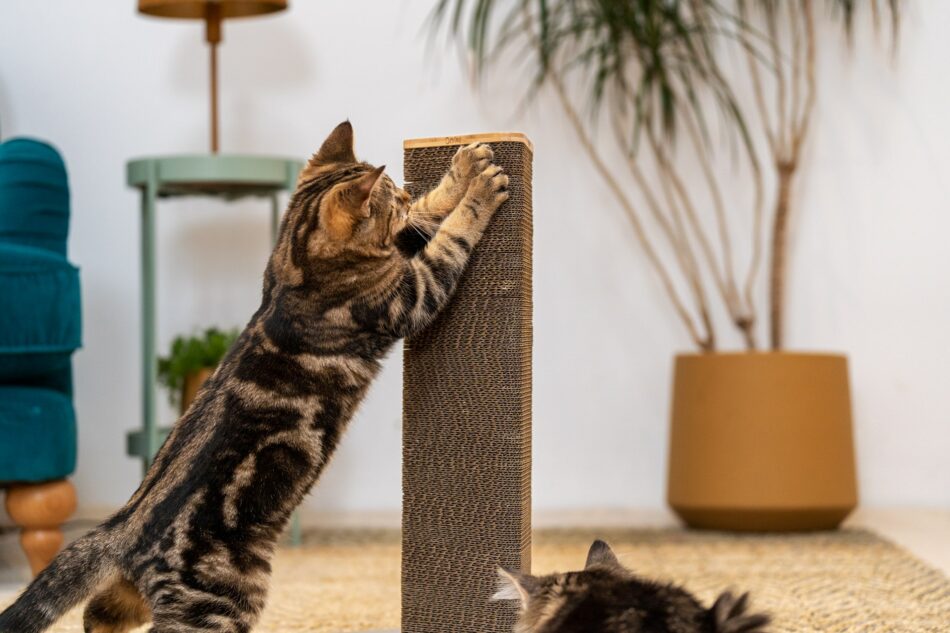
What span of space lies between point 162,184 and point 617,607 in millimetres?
2000

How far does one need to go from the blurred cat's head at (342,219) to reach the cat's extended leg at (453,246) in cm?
6

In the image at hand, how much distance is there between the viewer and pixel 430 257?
1.56m

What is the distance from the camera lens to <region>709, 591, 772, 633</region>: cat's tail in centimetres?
109

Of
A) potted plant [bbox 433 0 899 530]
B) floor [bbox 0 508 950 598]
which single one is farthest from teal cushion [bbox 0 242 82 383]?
potted plant [bbox 433 0 899 530]

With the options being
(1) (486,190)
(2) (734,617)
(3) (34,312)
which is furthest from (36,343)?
(2) (734,617)

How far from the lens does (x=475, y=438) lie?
5.21 ft

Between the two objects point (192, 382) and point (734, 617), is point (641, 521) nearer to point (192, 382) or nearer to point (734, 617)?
point (192, 382)

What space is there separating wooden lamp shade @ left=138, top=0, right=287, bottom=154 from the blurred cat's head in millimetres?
1306

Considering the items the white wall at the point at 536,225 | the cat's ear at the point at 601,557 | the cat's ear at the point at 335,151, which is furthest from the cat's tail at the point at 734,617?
the white wall at the point at 536,225

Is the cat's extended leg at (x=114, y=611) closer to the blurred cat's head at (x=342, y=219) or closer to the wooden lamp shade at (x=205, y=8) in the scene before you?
the blurred cat's head at (x=342, y=219)

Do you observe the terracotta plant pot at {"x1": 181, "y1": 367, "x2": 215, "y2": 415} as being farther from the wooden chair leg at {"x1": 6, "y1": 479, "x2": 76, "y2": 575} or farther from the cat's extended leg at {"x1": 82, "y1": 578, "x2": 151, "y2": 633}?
the cat's extended leg at {"x1": 82, "y1": 578, "x2": 151, "y2": 633}

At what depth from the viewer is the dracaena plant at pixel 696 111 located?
9.84 feet

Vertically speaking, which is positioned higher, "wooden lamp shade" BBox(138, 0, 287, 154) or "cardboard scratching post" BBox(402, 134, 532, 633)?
"wooden lamp shade" BBox(138, 0, 287, 154)

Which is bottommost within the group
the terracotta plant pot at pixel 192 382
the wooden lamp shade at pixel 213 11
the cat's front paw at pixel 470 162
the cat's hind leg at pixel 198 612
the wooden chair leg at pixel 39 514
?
the wooden chair leg at pixel 39 514
